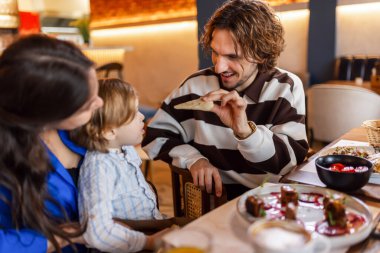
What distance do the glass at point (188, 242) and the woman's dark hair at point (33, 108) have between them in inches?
15.1

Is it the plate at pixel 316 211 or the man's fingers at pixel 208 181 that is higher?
the plate at pixel 316 211

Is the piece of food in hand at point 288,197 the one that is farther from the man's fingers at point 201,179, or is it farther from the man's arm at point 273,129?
the man's fingers at point 201,179

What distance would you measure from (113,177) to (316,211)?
2.00 ft

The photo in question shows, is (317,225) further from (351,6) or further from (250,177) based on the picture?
(351,6)

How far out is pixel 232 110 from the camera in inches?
54.6

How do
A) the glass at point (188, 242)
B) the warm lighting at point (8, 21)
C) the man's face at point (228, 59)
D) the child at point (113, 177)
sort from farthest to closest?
the warm lighting at point (8, 21) < the man's face at point (228, 59) < the child at point (113, 177) < the glass at point (188, 242)

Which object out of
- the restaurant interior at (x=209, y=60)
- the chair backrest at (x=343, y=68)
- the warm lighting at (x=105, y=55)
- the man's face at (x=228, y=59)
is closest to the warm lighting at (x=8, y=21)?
the restaurant interior at (x=209, y=60)

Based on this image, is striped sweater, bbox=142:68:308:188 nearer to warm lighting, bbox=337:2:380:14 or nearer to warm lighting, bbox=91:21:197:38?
warm lighting, bbox=337:2:380:14

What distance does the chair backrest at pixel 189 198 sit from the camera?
1.46m

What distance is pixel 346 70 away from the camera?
4.78 meters

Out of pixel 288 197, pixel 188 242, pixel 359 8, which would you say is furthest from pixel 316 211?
pixel 359 8

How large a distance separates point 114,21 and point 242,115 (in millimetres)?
7132

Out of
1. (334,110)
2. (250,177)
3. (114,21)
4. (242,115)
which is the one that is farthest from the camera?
(114,21)

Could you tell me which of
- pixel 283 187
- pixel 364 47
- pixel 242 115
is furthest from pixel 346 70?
pixel 283 187
